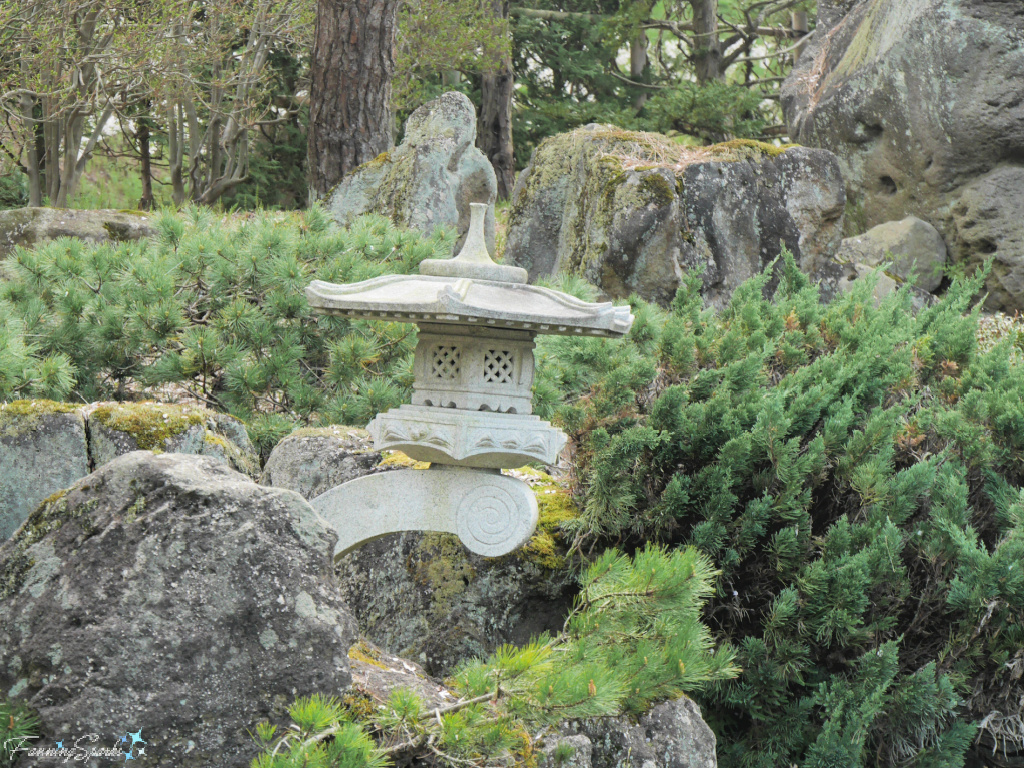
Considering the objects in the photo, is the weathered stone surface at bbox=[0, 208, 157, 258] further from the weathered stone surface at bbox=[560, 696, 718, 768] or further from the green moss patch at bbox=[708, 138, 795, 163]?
the weathered stone surface at bbox=[560, 696, 718, 768]

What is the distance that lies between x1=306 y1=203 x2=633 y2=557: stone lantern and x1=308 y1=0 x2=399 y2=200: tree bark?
4.98 m

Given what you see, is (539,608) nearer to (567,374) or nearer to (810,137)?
(567,374)

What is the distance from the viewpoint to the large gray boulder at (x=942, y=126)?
9.14m

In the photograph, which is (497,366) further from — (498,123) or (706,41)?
(706,41)

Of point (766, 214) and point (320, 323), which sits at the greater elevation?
point (766, 214)

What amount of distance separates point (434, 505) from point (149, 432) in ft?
3.17

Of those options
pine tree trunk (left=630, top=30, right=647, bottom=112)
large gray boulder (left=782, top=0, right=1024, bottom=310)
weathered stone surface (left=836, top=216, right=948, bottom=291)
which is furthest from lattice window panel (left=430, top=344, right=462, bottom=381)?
pine tree trunk (left=630, top=30, right=647, bottom=112)

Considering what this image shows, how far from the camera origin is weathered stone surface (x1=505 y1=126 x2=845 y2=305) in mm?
6523

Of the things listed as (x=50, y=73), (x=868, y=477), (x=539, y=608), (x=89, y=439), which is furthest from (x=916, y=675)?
(x=50, y=73)

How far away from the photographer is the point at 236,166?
1296 centimetres

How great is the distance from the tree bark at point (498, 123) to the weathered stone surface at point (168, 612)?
11426 millimetres

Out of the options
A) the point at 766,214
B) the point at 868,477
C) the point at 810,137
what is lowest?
the point at 868,477

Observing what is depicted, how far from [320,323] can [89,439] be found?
184 cm

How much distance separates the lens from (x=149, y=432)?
10.4 feet
